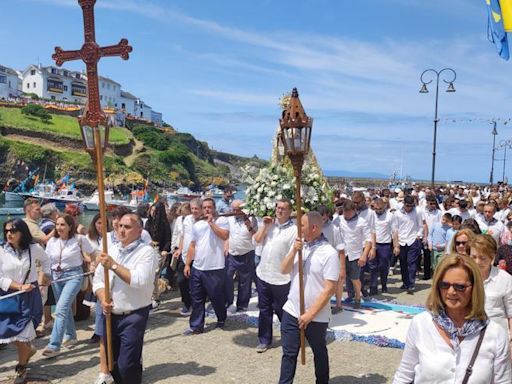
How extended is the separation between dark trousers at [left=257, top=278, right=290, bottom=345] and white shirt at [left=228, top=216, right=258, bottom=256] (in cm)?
162

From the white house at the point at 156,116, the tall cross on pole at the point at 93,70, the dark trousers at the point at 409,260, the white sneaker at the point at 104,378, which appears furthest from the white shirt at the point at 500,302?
the white house at the point at 156,116

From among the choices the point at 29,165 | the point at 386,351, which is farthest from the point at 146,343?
the point at 29,165

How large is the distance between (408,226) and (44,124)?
82863 mm

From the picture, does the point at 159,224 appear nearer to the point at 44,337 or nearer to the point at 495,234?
the point at 44,337

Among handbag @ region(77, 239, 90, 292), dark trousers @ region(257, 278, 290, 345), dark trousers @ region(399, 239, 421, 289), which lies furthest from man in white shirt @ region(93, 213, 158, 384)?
dark trousers @ region(399, 239, 421, 289)

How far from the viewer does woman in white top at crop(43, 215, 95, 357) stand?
6863mm

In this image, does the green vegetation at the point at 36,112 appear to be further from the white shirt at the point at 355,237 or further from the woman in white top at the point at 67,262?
the white shirt at the point at 355,237

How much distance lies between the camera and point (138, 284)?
477 centimetres

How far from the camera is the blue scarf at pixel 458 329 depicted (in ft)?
9.11

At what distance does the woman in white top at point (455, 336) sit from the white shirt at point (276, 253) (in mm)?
3454

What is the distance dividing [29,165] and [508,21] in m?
74.5

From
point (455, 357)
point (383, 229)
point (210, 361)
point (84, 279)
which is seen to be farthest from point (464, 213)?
point (455, 357)

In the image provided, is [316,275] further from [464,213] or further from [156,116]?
[156,116]

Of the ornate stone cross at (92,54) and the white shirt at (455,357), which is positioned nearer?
the white shirt at (455,357)
